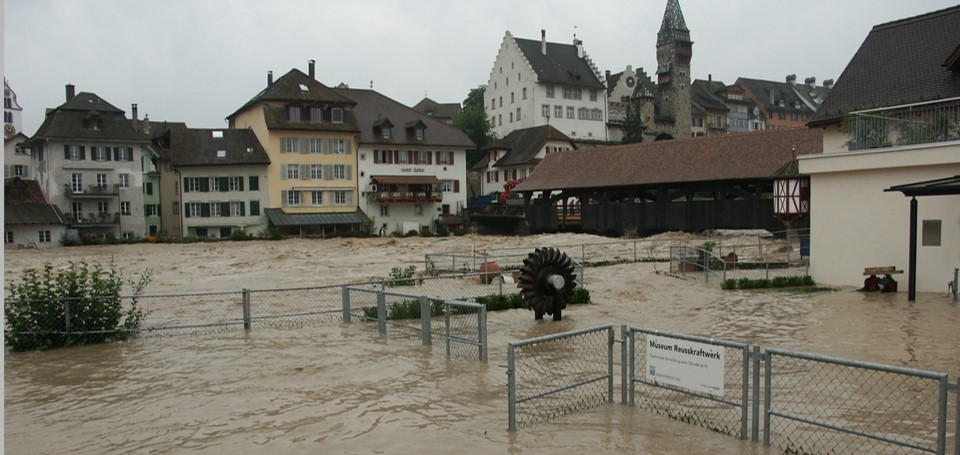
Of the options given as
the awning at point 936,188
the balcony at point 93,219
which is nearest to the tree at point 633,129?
the balcony at point 93,219

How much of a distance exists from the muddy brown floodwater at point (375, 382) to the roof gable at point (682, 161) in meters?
20.9

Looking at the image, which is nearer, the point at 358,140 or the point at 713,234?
the point at 713,234

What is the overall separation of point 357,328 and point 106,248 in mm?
41829

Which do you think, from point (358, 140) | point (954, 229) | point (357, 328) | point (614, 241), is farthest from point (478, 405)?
point (358, 140)

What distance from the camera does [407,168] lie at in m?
67.0

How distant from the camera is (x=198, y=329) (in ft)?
57.6

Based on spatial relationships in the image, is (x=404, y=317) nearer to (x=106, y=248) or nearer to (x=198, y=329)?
(x=198, y=329)

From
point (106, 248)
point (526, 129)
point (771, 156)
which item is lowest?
point (106, 248)

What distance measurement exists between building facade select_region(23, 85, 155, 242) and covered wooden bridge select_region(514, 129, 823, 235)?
32.0 metres

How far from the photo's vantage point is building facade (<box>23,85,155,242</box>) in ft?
190

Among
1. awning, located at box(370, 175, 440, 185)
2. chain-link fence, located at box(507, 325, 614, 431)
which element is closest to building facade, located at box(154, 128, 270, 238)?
awning, located at box(370, 175, 440, 185)

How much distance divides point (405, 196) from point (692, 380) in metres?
57.7

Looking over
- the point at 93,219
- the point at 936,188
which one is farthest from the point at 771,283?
the point at 93,219

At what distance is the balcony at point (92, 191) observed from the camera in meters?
58.0
